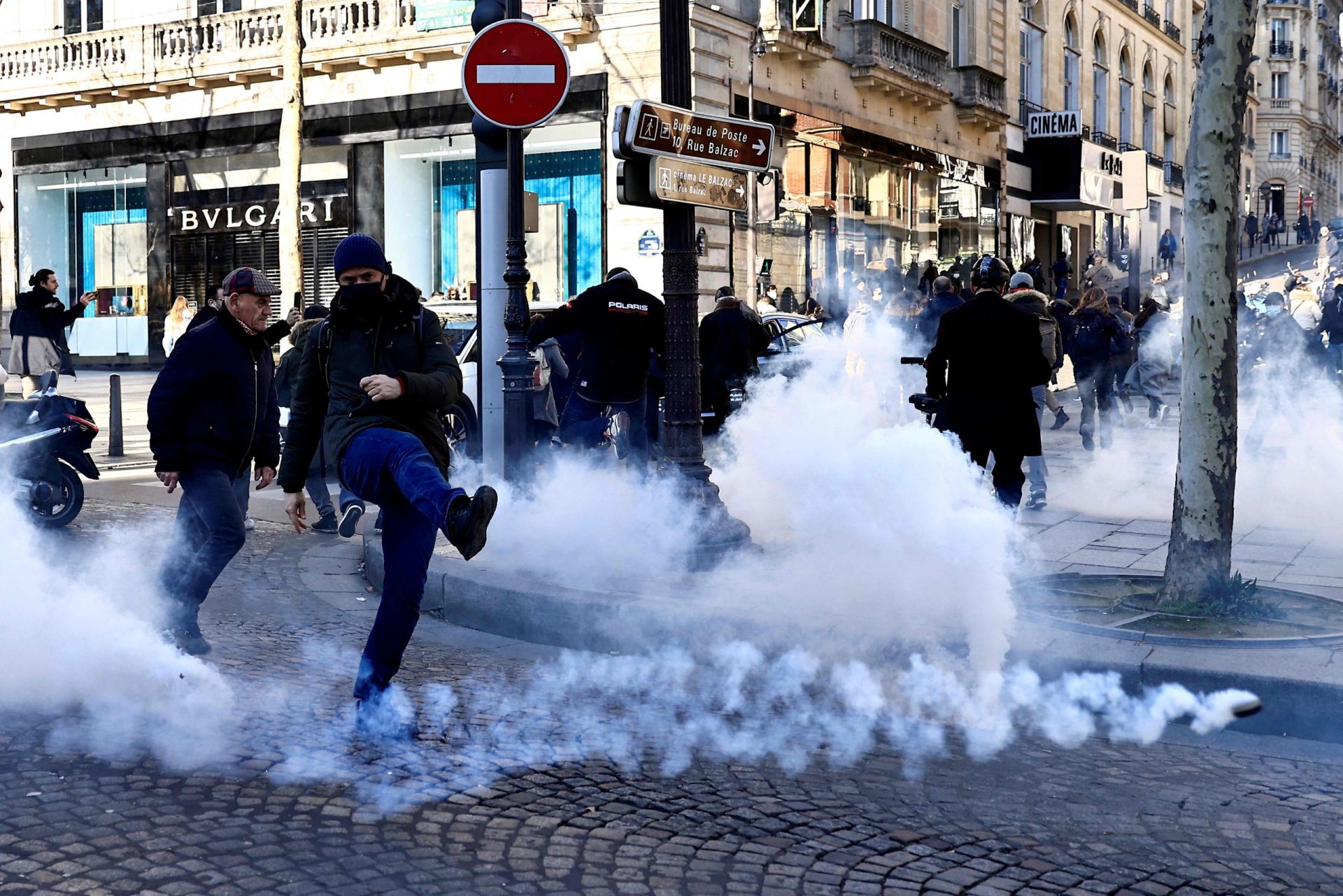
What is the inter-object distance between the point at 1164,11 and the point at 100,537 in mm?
44089

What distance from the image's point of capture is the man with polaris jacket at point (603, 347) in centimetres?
943

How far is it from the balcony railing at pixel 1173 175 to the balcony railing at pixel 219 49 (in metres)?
29.6

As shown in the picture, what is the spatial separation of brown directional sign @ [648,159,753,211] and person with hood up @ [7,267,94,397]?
33.6ft

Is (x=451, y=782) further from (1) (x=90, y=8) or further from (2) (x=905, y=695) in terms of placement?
(1) (x=90, y=8)

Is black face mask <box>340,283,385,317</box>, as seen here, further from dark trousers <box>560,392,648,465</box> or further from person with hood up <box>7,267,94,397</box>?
person with hood up <box>7,267,94,397</box>

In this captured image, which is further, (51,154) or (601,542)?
(51,154)

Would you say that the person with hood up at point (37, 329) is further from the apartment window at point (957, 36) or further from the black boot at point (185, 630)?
the apartment window at point (957, 36)

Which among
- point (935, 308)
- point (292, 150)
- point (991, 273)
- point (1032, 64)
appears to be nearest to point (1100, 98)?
point (1032, 64)

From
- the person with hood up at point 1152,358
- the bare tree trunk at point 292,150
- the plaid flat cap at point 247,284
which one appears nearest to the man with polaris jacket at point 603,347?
the plaid flat cap at point 247,284

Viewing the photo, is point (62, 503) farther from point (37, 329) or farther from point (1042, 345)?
point (37, 329)

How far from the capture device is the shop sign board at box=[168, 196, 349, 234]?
24203 millimetres

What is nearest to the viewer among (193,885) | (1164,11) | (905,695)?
(193,885)

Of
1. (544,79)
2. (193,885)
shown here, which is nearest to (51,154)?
(544,79)

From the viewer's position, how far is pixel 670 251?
7234 mm
